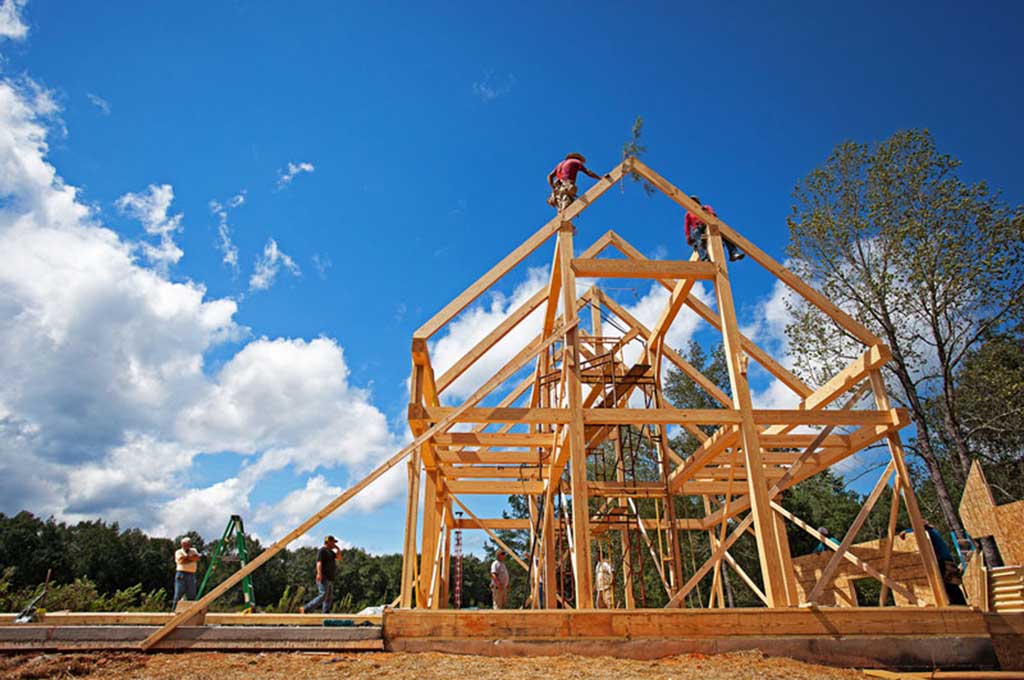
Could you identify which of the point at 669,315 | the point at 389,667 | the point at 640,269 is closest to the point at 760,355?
the point at 669,315

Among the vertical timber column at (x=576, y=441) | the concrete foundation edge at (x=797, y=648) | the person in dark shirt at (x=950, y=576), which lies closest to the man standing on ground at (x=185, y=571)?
the concrete foundation edge at (x=797, y=648)

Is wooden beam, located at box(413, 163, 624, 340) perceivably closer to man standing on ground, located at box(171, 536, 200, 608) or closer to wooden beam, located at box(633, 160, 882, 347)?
wooden beam, located at box(633, 160, 882, 347)

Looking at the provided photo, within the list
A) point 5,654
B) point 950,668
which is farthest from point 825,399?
point 5,654

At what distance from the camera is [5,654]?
4.70 m

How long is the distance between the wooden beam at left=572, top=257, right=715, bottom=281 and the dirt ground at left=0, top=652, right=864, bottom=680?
182 inches

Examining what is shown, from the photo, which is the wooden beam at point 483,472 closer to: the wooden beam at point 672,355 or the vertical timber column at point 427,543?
the vertical timber column at point 427,543

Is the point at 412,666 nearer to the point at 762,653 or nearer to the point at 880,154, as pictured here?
the point at 762,653

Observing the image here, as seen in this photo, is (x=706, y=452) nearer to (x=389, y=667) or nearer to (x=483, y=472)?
(x=483, y=472)

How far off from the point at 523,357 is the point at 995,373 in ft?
45.2

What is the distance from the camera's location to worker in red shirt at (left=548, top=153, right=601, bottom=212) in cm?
870

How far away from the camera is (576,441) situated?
6.62 meters

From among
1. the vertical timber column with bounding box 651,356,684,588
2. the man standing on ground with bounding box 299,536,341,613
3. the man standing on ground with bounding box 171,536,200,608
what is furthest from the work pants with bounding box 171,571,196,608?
the vertical timber column with bounding box 651,356,684,588

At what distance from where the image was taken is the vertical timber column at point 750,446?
A: 6180 millimetres

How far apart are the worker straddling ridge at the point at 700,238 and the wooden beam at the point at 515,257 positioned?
1371 millimetres
